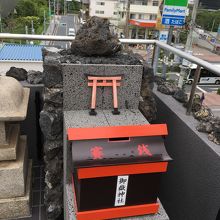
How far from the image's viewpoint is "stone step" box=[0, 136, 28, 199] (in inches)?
107

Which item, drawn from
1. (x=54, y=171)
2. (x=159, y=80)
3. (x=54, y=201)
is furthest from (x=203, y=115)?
(x=54, y=201)

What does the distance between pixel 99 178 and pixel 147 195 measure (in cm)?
42

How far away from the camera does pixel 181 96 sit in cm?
320

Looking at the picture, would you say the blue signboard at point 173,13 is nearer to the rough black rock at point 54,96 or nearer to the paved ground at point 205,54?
the rough black rock at point 54,96

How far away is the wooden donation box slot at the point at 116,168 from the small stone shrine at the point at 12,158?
0.94 meters

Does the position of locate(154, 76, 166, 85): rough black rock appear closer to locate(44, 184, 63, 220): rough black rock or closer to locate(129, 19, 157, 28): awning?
locate(44, 184, 63, 220): rough black rock

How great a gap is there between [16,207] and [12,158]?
584 millimetres

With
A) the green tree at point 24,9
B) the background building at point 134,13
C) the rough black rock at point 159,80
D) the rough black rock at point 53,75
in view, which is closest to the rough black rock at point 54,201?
the rough black rock at point 53,75

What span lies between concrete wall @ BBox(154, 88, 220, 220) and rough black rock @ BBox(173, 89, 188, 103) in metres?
0.06

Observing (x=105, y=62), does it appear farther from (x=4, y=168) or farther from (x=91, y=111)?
(x=4, y=168)

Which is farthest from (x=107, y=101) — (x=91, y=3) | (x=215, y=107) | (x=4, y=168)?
(x=91, y=3)

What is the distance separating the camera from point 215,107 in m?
20.2

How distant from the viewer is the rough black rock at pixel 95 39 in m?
2.55

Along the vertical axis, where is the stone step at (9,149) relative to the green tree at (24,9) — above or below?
above
